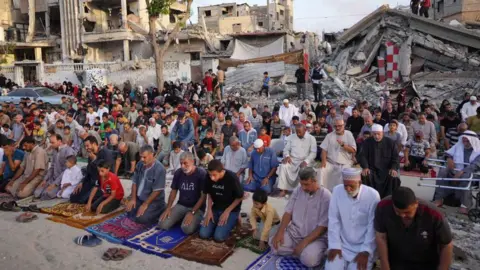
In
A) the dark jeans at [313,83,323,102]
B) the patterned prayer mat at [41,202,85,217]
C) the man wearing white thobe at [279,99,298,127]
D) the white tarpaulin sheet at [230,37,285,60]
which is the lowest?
the patterned prayer mat at [41,202,85,217]

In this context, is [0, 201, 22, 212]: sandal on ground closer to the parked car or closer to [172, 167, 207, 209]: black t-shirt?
[172, 167, 207, 209]: black t-shirt

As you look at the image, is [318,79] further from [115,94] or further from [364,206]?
[364,206]

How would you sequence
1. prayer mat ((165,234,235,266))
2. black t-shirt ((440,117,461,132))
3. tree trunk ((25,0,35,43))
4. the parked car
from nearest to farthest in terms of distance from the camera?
prayer mat ((165,234,235,266)) < black t-shirt ((440,117,461,132)) < the parked car < tree trunk ((25,0,35,43))

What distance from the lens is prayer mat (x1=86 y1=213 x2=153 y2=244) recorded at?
5.45m

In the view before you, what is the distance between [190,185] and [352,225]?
99.1 inches

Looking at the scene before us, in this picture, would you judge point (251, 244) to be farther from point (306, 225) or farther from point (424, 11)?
point (424, 11)

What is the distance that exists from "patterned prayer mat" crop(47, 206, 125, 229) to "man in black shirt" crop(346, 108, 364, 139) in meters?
6.31

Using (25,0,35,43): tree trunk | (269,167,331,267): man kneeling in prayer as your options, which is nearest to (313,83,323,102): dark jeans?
(269,167,331,267): man kneeling in prayer

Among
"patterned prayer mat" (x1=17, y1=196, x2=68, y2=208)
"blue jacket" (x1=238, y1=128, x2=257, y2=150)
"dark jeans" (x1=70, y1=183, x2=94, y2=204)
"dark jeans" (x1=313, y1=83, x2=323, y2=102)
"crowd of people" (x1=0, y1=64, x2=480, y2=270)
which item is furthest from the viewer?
"dark jeans" (x1=313, y1=83, x2=323, y2=102)

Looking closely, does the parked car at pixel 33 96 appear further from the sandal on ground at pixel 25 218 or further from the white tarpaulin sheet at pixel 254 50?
the sandal on ground at pixel 25 218

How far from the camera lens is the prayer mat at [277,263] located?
4.41 m

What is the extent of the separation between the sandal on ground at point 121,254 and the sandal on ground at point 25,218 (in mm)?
2303

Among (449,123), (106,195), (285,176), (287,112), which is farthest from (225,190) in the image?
(449,123)

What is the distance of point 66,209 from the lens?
669 cm
